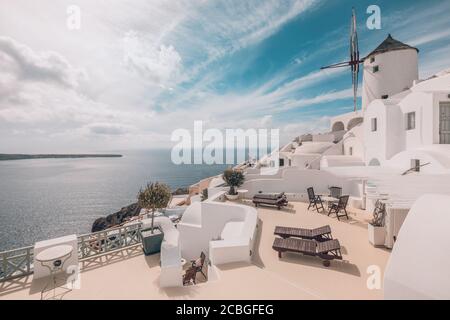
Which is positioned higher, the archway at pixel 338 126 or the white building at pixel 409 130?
the archway at pixel 338 126

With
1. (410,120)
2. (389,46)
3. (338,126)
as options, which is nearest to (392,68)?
(389,46)

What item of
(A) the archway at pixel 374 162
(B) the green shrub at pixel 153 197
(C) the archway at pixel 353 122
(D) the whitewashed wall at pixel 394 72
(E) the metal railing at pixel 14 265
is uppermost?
(D) the whitewashed wall at pixel 394 72

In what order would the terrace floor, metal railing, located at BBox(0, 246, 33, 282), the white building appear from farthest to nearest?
the white building, metal railing, located at BBox(0, 246, 33, 282), the terrace floor

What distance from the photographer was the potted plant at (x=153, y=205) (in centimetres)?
803

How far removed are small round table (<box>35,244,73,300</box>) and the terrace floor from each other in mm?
306

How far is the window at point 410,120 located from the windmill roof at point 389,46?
61.2 feet

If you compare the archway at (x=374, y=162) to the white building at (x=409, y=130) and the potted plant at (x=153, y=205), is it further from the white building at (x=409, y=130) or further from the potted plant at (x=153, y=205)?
the potted plant at (x=153, y=205)

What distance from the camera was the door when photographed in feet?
34.5

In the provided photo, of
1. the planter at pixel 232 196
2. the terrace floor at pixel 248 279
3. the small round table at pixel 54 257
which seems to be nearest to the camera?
the terrace floor at pixel 248 279

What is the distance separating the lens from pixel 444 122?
1055 cm

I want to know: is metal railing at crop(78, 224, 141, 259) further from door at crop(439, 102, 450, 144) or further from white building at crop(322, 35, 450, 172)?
door at crop(439, 102, 450, 144)

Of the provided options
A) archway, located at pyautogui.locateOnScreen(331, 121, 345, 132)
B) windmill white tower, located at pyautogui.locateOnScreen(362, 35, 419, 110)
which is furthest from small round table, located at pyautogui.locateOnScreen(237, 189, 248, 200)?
archway, located at pyautogui.locateOnScreen(331, 121, 345, 132)

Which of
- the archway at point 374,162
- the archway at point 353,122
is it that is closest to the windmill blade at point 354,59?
the archway at point 353,122

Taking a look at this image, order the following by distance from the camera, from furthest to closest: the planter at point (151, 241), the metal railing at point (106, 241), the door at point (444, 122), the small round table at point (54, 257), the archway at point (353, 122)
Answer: the archway at point (353, 122), the door at point (444, 122), the planter at point (151, 241), the metal railing at point (106, 241), the small round table at point (54, 257)
